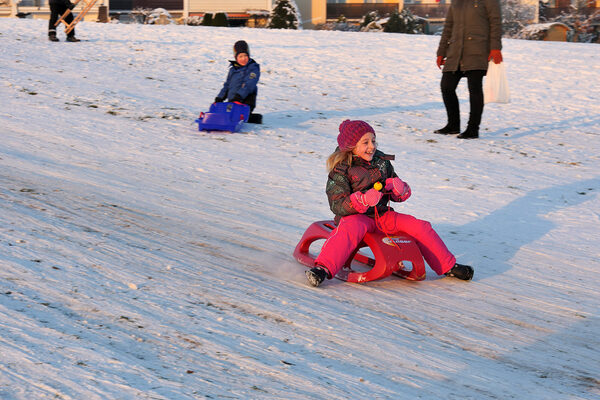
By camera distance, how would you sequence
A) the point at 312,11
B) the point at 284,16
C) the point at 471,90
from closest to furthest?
the point at 471,90, the point at 284,16, the point at 312,11

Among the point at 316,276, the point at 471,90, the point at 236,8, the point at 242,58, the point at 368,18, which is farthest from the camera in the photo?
the point at 236,8

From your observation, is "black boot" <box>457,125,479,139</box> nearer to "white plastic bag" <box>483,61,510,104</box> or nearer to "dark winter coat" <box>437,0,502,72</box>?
"white plastic bag" <box>483,61,510,104</box>

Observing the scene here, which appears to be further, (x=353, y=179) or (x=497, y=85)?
(x=497, y=85)

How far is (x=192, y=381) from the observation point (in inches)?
109

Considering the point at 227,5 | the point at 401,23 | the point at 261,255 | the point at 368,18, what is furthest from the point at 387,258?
the point at 227,5

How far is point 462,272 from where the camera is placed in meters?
4.49

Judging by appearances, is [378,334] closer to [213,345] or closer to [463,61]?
[213,345]

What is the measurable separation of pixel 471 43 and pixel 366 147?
4.90 meters

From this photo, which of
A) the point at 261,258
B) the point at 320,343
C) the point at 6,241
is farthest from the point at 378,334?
the point at 6,241

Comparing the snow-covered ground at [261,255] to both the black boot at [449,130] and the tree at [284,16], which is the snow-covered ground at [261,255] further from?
the tree at [284,16]

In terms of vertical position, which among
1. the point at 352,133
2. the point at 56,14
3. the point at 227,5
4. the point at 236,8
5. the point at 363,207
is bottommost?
the point at 363,207

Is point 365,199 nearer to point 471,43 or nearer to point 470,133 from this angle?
point 471,43

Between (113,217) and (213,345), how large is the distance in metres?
2.24

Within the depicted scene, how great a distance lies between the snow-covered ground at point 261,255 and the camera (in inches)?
117
